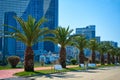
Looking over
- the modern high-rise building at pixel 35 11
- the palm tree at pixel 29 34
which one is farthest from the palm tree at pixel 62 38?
the modern high-rise building at pixel 35 11

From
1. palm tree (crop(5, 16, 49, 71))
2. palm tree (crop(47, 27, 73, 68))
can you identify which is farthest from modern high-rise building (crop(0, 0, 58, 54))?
palm tree (crop(5, 16, 49, 71))

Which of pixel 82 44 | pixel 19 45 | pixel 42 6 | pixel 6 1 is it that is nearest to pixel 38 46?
pixel 42 6

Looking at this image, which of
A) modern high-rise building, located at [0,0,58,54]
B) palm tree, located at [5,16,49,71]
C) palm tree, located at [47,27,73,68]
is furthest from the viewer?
modern high-rise building, located at [0,0,58,54]

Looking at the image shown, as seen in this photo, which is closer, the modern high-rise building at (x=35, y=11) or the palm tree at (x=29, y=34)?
the palm tree at (x=29, y=34)

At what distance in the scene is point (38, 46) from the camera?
161875 mm

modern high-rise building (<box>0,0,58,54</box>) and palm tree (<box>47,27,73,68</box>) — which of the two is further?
modern high-rise building (<box>0,0,58,54</box>)

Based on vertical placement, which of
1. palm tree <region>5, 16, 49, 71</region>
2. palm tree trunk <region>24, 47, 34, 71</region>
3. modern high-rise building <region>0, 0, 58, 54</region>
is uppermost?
modern high-rise building <region>0, 0, 58, 54</region>

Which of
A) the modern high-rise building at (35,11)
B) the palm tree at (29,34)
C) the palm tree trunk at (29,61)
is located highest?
the modern high-rise building at (35,11)

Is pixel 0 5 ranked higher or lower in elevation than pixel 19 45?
higher

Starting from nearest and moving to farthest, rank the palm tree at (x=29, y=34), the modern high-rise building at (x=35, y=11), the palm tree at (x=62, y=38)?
the palm tree at (x=29, y=34) < the palm tree at (x=62, y=38) < the modern high-rise building at (x=35, y=11)

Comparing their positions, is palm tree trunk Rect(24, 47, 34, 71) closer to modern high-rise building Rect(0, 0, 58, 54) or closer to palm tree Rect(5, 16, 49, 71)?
palm tree Rect(5, 16, 49, 71)

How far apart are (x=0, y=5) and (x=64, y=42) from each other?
80.7 m

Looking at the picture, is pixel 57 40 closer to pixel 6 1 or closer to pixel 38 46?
pixel 6 1

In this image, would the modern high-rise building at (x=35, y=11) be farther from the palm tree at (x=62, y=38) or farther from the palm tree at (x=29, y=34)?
the palm tree at (x=29, y=34)
